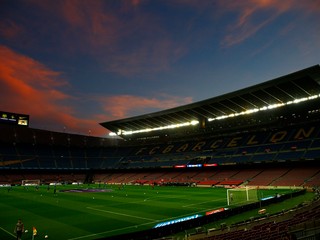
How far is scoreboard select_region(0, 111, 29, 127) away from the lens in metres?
67.2

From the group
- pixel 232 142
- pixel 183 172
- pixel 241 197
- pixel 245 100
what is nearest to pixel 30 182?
pixel 183 172

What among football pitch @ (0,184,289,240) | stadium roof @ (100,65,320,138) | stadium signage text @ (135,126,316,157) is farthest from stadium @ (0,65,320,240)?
stadium signage text @ (135,126,316,157)

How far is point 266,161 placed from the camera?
5700 centimetres

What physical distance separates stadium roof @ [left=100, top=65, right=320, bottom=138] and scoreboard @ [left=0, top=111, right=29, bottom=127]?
28.4 m

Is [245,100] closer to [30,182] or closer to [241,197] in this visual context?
[241,197]

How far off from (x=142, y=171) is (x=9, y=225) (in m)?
62.9

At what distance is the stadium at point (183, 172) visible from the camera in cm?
2178

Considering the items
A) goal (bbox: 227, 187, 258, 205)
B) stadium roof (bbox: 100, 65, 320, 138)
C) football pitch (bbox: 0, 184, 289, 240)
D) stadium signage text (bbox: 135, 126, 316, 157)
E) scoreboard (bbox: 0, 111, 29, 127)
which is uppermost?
stadium roof (bbox: 100, 65, 320, 138)

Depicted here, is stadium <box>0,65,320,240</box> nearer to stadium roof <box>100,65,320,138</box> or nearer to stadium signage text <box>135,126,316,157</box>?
stadium roof <box>100,65,320,138</box>

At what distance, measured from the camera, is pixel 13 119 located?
6900 cm

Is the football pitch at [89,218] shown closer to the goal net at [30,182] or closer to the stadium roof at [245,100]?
the stadium roof at [245,100]

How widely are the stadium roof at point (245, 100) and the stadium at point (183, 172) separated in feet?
0.70

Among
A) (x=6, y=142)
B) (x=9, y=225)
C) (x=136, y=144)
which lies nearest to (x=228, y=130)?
(x=136, y=144)

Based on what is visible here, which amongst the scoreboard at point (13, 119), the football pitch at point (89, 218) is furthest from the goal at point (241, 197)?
the scoreboard at point (13, 119)
